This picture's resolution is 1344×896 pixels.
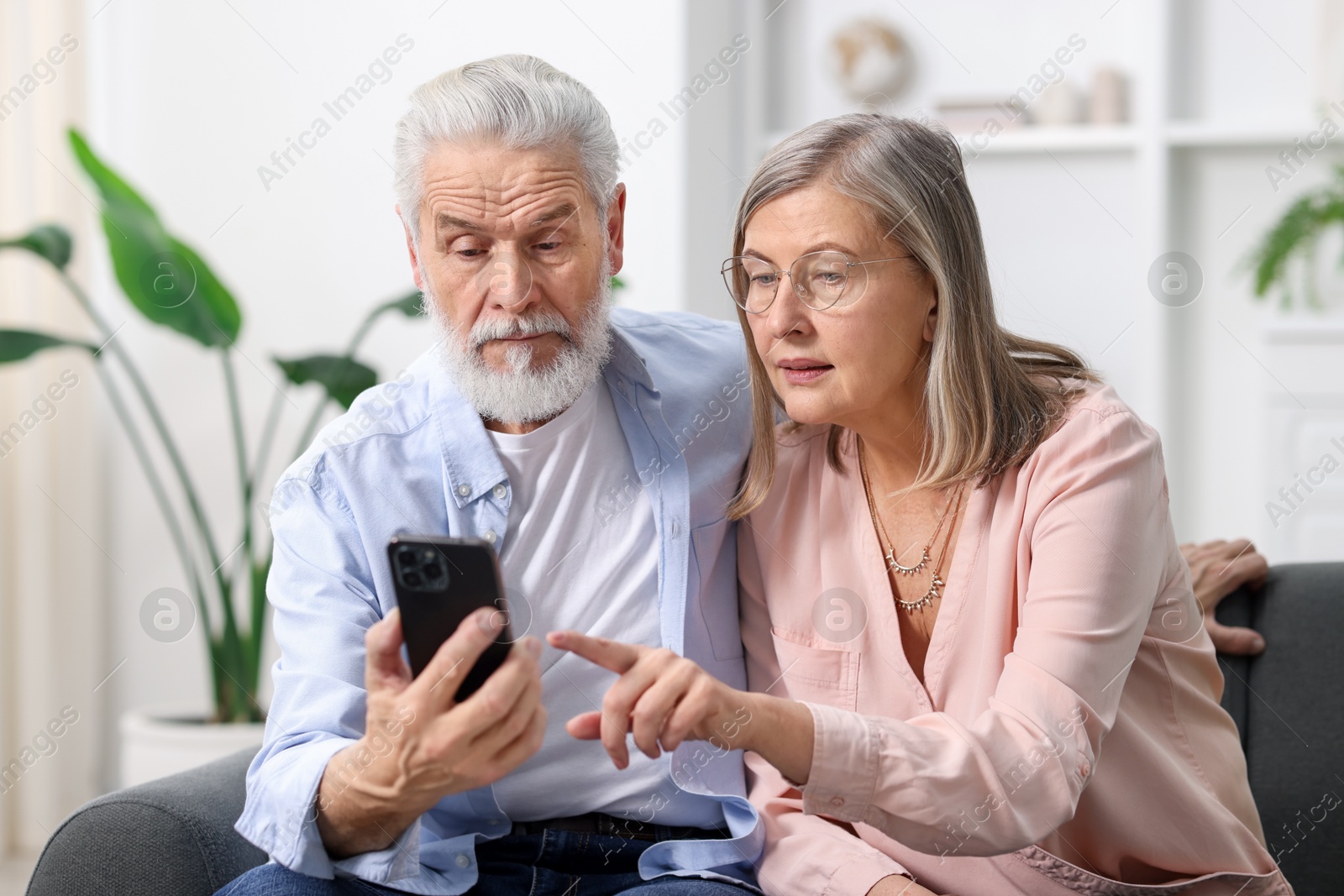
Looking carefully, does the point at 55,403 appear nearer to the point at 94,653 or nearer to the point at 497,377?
the point at 94,653

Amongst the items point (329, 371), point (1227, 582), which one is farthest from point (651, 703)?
point (329, 371)

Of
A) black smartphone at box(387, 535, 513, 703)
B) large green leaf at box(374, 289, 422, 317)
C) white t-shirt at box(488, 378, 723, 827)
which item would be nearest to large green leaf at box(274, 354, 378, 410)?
large green leaf at box(374, 289, 422, 317)

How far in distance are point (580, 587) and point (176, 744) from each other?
1503mm

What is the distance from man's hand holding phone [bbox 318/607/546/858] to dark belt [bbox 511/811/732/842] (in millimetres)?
232

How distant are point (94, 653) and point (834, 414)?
2660 millimetres

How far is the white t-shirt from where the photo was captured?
1.38 metres

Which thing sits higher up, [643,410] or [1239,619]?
[643,410]

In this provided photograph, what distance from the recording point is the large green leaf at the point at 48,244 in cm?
237

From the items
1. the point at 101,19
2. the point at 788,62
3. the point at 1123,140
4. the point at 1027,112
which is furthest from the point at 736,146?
the point at 101,19

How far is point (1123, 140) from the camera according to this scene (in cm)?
329

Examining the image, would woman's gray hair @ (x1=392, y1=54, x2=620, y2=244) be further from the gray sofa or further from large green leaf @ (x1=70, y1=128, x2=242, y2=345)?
large green leaf @ (x1=70, y1=128, x2=242, y2=345)

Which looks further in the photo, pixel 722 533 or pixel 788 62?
pixel 788 62

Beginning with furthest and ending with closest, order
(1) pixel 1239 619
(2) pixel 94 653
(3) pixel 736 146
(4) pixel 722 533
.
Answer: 1. (3) pixel 736 146
2. (2) pixel 94 653
3. (1) pixel 1239 619
4. (4) pixel 722 533

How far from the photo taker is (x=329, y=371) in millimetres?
2432
